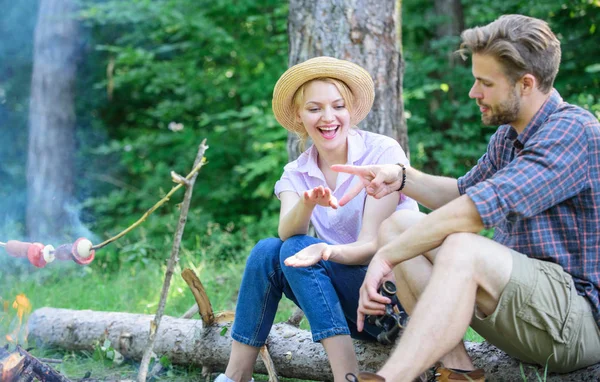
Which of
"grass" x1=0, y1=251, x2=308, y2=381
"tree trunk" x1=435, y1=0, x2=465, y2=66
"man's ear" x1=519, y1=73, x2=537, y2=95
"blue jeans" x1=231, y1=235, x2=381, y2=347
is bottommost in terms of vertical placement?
"grass" x1=0, y1=251, x2=308, y2=381

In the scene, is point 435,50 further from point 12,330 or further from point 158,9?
point 12,330

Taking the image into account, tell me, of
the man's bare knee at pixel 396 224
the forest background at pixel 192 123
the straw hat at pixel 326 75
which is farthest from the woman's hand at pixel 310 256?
the forest background at pixel 192 123

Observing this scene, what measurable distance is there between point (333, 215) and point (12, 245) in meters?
1.52

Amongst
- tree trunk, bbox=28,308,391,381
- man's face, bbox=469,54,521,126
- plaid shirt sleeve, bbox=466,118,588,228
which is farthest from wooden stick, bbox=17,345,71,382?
man's face, bbox=469,54,521,126

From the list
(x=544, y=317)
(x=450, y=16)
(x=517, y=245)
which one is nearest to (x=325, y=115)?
(x=517, y=245)

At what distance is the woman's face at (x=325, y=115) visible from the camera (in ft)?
10.7

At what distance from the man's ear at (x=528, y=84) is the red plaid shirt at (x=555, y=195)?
97 millimetres

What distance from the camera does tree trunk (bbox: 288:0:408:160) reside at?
14.9ft

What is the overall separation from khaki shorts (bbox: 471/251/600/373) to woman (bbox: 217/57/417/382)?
66cm

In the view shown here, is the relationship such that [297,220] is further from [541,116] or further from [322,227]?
[541,116]

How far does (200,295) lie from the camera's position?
3531mm

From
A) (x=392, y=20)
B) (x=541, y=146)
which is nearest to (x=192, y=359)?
(x=541, y=146)

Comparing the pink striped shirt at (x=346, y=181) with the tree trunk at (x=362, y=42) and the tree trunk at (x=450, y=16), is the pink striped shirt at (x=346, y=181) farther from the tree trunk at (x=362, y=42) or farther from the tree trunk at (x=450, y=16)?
the tree trunk at (x=450, y=16)

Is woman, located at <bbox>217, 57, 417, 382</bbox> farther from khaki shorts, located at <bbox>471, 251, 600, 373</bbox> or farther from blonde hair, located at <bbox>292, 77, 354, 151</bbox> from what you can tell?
khaki shorts, located at <bbox>471, 251, 600, 373</bbox>
